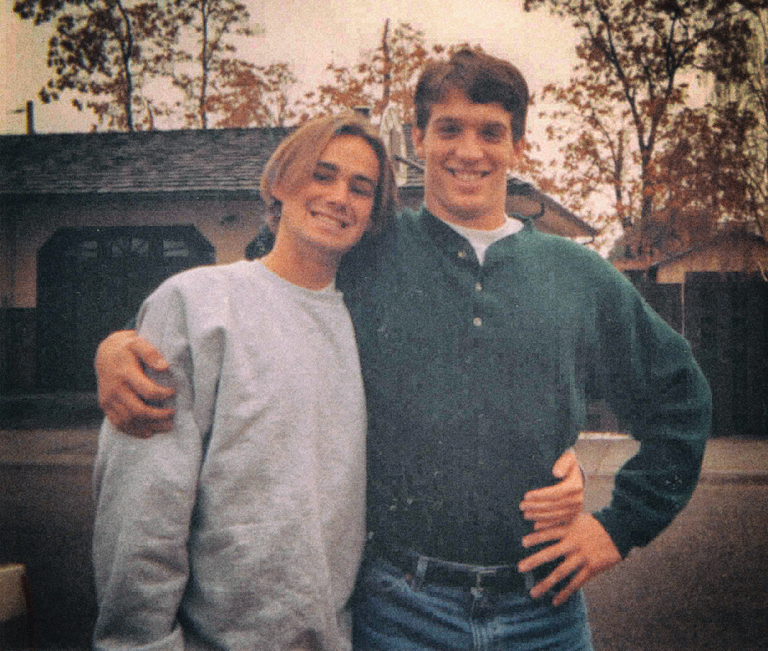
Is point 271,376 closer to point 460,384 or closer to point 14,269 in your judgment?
point 460,384

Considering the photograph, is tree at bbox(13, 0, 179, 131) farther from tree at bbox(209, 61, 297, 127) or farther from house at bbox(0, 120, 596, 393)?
house at bbox(0, 120, 596, 393)

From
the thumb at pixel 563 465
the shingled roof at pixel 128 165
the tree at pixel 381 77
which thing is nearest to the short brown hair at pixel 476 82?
the thumb at pixel 563 465

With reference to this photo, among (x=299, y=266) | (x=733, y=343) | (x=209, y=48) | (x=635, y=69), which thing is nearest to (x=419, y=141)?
(x=299, y=266)

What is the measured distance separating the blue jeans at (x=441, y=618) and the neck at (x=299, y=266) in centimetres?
56

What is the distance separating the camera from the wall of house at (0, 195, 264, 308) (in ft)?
11.9

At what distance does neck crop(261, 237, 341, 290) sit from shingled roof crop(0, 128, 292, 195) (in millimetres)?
3224

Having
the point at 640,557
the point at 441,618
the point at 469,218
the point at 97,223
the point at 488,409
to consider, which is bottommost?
the point at 640,557

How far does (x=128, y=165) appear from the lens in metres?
4.91

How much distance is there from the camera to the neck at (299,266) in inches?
44.5

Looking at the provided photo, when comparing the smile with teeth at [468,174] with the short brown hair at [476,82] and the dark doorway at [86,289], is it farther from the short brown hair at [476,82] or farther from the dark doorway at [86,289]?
the dark doorway at [86,289]

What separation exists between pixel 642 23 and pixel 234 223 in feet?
15.6

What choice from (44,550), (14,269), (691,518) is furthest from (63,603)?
(691,518)

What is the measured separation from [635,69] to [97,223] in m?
5.47

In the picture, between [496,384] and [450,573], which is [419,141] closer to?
[496,384]
